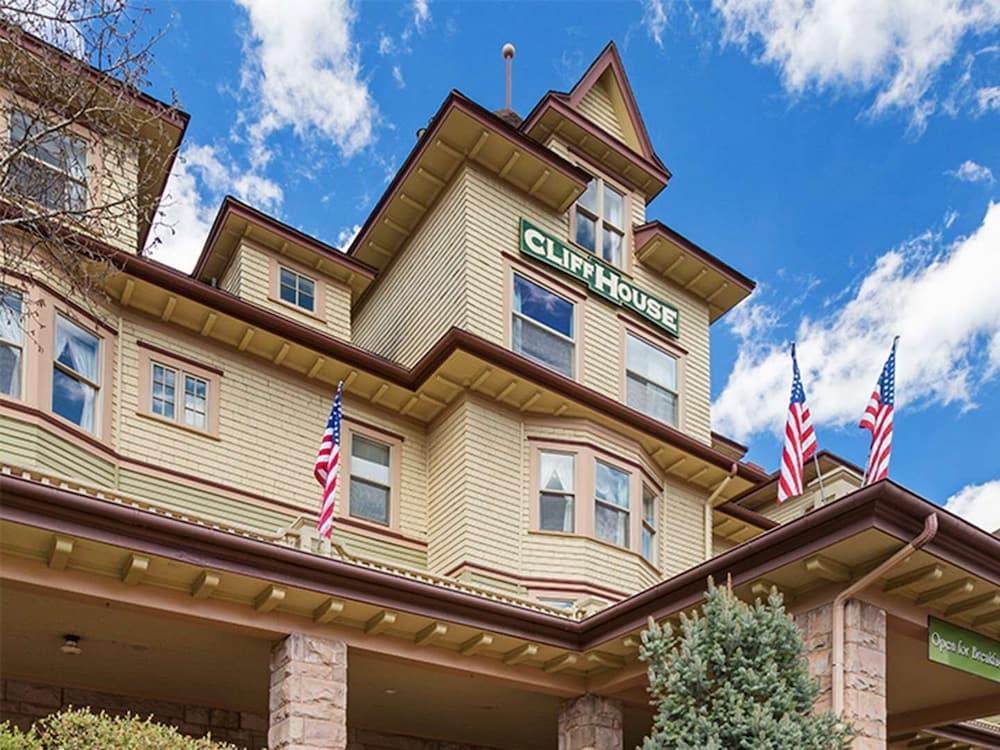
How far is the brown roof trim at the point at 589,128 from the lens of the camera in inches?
736

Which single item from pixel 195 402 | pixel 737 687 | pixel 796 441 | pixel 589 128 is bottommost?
pixel 737 687

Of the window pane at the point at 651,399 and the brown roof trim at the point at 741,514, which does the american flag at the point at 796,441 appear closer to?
the window pane at the point at 651,399

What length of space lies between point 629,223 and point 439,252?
400 cm

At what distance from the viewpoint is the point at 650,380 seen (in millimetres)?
18766

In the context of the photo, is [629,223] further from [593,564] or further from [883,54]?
[883,54]

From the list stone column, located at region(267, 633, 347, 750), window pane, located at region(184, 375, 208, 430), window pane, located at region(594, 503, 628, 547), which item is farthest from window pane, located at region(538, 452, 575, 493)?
stone column, located at region(267, 633, 347, 750)

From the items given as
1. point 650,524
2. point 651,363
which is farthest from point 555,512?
point 651,363

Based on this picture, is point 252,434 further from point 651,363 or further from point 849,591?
point 849,591

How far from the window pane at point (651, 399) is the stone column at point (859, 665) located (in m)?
8.42

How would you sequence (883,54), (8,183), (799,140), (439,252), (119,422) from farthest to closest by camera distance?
(799,140)
(883,54)
(439,252)
(119,422)
(8,183)

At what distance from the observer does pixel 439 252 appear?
1777 cm

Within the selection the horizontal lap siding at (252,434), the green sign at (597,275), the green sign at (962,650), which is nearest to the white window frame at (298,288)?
the horizontal lap siding at (252,434)

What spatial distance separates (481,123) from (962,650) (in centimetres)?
1068

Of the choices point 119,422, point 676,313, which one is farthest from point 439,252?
point 119,422
